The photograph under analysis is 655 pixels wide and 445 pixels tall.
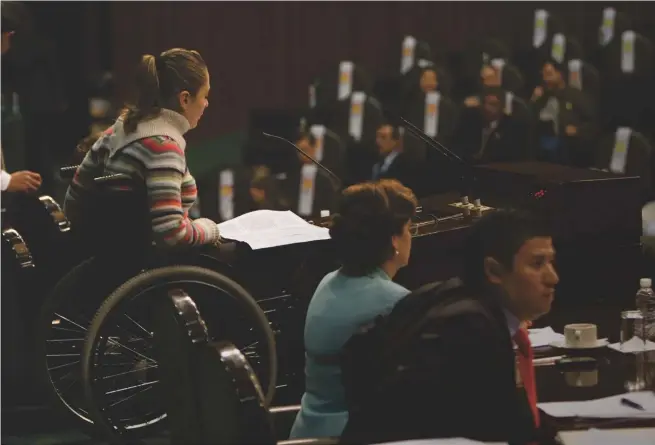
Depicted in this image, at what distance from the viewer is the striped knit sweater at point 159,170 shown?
101 inches

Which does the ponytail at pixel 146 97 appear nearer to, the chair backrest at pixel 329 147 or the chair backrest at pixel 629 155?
the chair backrest at pixel 629 155

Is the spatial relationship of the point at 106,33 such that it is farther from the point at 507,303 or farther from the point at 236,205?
the point at 507,303

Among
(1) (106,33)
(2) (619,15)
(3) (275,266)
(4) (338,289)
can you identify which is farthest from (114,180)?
(2) (619,15)

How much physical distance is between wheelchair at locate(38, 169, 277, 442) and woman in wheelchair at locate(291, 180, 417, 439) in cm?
63

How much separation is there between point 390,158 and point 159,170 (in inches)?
153

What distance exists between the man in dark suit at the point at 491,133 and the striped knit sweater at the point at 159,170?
3.87m

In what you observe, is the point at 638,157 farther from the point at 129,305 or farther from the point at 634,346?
the point at 129,305

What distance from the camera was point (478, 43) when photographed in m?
8.84

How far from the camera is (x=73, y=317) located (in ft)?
9.38

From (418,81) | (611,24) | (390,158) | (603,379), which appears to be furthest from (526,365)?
(611,24)

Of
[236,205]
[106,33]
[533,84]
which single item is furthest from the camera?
[533,84]

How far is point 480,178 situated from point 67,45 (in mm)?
4389

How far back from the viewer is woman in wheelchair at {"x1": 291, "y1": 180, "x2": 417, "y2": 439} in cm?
193

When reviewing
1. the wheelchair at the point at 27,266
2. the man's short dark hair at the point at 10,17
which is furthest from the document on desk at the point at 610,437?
the man's short dark hair at the point at 10,17
